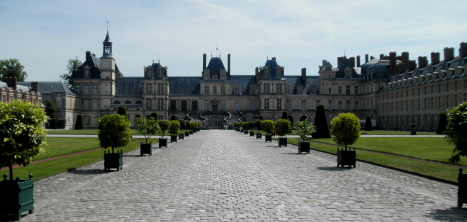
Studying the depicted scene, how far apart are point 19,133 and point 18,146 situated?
346mm

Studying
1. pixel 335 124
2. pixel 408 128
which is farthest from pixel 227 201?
pixel 408 128

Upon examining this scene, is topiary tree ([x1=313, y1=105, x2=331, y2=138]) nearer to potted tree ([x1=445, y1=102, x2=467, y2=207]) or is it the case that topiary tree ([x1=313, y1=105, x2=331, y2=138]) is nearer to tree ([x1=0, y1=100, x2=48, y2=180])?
potted tree ([x1=445, y1=102, x2=467, y2=207])

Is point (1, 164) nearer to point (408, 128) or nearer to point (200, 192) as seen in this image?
point (200, 192)

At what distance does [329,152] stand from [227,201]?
13.7 meters

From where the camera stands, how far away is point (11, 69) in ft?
242

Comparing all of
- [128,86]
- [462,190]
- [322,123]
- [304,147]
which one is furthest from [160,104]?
[462,190]

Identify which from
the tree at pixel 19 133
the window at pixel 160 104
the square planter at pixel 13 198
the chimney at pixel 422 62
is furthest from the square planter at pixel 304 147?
the window at pixel 160 104

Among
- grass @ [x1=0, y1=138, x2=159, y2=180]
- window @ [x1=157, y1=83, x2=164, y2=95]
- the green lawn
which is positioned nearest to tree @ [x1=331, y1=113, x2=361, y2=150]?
the green lawn

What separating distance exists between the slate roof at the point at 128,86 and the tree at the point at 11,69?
59.1ft

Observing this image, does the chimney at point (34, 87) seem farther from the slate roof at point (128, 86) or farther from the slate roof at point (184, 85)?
the slate roof at point (184, 85)

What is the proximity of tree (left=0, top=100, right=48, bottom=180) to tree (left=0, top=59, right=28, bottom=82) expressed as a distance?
7482cm

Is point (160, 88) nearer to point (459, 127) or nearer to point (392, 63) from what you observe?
point (392, 63)

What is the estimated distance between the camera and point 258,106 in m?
82.7

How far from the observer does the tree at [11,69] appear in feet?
241
